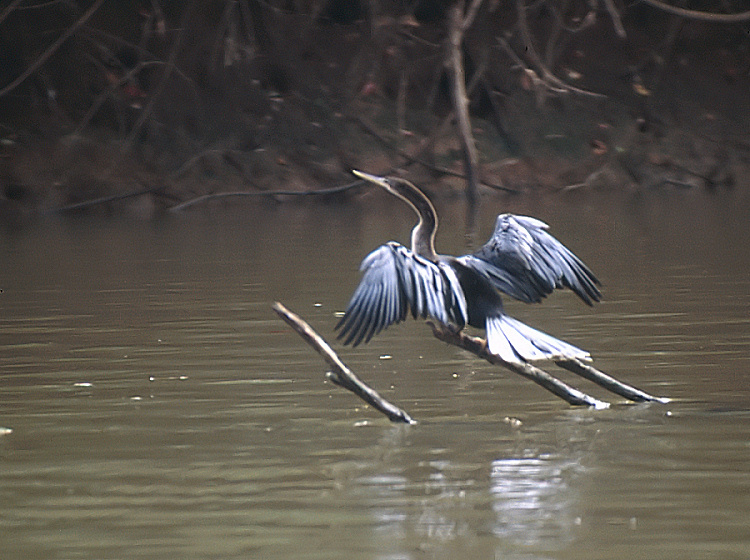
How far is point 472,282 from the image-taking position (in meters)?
5.46

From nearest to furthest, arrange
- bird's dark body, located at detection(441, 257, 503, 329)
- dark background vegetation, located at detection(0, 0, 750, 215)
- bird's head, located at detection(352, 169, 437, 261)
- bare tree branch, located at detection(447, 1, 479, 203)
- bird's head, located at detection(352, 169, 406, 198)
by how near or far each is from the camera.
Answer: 1. bird's dark body, located at detection(441, 257, 503, 329)
2. bird's head, located at detection(352, 169, 437, 261)
3. bird's head, located at detection(352, 169, 406, 198)
4. bare tree branch, located at detection(447, 1, 479, 203)
5. dark background vegetation, located at detection(0, 0, 750, 215)

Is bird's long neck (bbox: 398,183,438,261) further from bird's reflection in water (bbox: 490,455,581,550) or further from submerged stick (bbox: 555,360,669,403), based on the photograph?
bird's reflection in water (bbox: 490,455,581,550)

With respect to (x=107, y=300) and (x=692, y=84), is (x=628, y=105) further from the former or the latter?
(x=107, y=300)

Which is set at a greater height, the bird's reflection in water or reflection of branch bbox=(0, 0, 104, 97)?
reflection of branch bbox=(0, 0, 104, 97)

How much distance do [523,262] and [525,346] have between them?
0.51 m

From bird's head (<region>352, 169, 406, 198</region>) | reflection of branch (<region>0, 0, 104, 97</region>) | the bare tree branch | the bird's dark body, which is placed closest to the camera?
the bird's dark body

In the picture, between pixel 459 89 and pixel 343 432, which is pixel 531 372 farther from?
pixel 459 89

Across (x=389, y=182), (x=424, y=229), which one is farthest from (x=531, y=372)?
(x=389, y=182)

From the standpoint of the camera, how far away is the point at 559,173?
1834 cm

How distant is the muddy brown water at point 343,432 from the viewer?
364cm

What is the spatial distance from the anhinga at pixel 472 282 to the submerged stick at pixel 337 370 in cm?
10

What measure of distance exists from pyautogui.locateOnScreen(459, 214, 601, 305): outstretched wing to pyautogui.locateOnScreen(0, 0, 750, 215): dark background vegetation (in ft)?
36.4

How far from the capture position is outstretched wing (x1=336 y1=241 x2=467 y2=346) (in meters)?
4.83

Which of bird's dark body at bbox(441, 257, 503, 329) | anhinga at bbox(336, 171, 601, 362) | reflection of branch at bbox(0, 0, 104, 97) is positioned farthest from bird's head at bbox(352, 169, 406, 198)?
reflection of branch at bbox(0, 0, 104, 97)
